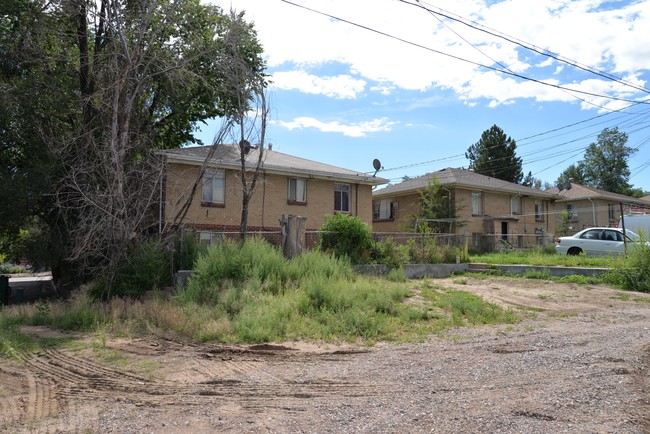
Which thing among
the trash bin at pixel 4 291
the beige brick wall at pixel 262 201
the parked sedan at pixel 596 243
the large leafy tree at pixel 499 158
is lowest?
the trash bin at pixel 4 291

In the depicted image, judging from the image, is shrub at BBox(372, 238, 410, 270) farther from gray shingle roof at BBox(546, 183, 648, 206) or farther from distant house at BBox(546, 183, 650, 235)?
distant house at BBox(546, 183, 650, 235)

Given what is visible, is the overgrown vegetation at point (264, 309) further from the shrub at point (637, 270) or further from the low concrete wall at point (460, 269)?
the shrub at point (637, 270)

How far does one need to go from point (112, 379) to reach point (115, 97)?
30.8 feet

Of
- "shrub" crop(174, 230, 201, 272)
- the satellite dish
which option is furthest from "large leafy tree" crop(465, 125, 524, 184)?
"shrub" crop(174, 230, 201, 272)

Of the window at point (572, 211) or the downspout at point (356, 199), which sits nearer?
the downspout at point (356, 199)

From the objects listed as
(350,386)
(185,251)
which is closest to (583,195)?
(185,251)

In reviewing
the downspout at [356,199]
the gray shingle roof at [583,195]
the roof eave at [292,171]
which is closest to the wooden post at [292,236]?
the roof eave at [292,171]

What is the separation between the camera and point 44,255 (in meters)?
16.6

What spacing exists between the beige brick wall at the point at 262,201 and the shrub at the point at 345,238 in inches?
132

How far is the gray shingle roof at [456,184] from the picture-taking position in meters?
29.8

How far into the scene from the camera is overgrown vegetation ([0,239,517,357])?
9133 millimetres

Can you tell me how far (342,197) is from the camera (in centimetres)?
2402

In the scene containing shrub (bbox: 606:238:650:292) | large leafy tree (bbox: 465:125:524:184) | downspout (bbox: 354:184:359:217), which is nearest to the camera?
shrub (bbox: 606:238:650:292)

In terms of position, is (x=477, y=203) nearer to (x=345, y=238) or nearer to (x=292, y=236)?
(x=345, y=238)
